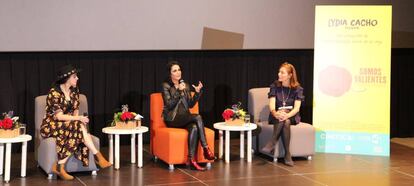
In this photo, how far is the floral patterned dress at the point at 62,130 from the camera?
6934 millimetres

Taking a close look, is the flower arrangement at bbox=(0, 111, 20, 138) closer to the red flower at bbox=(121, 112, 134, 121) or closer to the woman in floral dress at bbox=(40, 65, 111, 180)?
the woman in floral dress at bbox=(40, 65, 111, 180)

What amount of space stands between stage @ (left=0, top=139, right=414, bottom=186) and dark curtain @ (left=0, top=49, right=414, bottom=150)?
2.73 feet

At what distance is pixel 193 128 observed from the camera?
7500 millimetres

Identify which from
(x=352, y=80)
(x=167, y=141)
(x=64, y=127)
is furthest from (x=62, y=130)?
(x=352, y=80)

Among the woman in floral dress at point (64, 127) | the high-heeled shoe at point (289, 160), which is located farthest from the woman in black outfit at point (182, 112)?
the woman in floral dress at point (64, 127)

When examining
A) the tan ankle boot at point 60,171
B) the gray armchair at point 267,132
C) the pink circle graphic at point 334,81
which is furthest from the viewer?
the pink circle graphic at point 334,81

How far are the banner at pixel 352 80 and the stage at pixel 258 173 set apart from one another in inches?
10.1

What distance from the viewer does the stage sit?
6945mm

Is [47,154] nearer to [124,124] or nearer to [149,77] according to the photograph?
[124,124]

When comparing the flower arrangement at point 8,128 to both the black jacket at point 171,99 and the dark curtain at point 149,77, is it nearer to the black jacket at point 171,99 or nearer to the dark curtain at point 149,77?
the dark curtain at point 149,77

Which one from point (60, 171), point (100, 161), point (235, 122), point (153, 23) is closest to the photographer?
point (60, 171)

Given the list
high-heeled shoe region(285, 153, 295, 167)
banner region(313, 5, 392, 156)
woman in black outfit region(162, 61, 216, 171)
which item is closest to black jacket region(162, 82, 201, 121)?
woman in black outfit region(162, 61, 216, 171)

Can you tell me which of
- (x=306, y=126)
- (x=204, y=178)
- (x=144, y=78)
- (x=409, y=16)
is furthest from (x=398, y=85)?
(x=204, y=178)

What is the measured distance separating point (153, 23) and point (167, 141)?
6.07 ft
